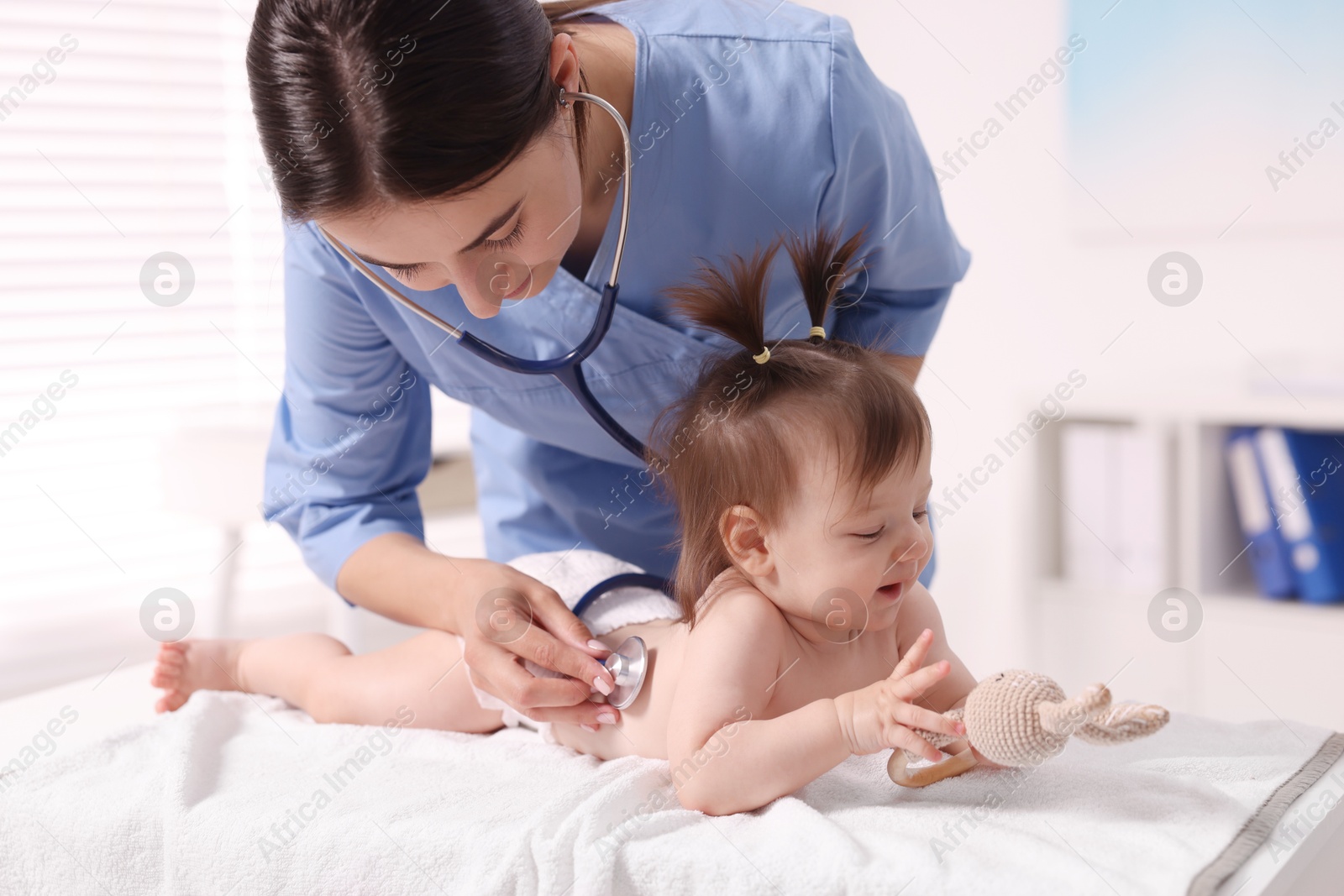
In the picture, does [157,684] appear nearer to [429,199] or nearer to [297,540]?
[297,540]

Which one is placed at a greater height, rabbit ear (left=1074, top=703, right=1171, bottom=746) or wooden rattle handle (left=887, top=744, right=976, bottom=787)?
rabbit ear (left=1074, top=703, right=1171, bottom=746)

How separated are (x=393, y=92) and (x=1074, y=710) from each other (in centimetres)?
57

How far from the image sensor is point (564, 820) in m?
0.77

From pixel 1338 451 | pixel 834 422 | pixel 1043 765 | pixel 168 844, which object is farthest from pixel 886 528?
pixel 1338 451

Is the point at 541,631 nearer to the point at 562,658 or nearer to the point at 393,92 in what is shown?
the point at 562,658

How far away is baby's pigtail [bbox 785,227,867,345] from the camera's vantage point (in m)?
0.96

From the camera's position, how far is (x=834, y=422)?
34.5 inches

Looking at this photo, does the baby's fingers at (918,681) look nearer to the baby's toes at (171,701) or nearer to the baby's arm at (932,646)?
the baby's arm at (932,646)

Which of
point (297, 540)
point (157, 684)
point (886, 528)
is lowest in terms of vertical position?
point (157, 684)

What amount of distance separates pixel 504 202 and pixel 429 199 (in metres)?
0.05

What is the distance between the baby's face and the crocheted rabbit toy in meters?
0.15

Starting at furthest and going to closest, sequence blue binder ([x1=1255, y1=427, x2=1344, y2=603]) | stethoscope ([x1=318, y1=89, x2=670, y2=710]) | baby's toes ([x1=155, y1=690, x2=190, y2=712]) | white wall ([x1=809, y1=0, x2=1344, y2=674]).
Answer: white wall ([x1=809, y1=0, x2=1344, y2=674]) → blue binder ([x1=1255, y1=427, x2=1344, y2=603]) → baby's toes ([x1=155, y1=690, x2=190, y2=712]) → stethoscope ([x1=318, y1=89, x2=670, y2=710])

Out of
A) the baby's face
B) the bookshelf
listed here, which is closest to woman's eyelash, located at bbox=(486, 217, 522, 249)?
the baby's face

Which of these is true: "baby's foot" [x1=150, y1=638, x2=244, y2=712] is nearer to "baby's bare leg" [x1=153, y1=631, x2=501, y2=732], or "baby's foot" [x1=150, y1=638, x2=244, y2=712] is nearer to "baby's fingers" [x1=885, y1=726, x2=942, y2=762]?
"baby's bare leg" [x1=153, y1=631, x2=501, y2=732]
